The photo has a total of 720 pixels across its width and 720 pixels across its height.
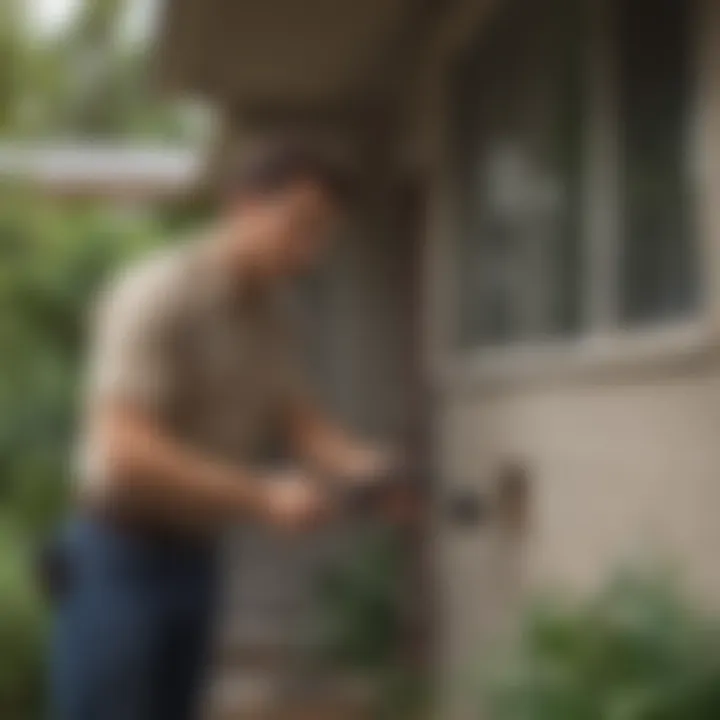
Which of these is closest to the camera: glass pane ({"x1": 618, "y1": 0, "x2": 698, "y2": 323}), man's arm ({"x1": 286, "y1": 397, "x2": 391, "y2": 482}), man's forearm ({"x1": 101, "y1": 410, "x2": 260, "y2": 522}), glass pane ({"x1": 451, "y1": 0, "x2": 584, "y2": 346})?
man's forearm ({"x1": 101, "y1": 410, "x2": 260, "y2": 522})

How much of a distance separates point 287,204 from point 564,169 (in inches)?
45.1

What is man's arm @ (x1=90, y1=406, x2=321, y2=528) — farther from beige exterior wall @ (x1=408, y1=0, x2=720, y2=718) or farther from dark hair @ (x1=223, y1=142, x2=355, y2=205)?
beige exterior wall @ (x1=408, y1=0, x2=720, y2=718)

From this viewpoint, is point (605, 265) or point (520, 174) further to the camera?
point (520, 174)

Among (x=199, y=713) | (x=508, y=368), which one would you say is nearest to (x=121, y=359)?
(x=199, y=713)

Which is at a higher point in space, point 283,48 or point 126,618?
point 283,48

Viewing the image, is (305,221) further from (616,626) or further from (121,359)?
(616,626)

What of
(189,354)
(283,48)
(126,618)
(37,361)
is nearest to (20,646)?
(37,361)

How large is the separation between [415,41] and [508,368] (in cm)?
147

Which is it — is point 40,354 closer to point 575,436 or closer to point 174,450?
point 575,436

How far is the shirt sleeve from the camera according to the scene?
10.0 feet

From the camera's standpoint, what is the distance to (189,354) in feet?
10.3

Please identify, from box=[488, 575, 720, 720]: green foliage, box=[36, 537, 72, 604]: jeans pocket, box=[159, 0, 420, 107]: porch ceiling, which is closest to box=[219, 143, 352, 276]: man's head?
box=[36, 537, 72, 604]: jeans pocket

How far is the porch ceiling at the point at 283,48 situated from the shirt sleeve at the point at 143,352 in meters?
2.11

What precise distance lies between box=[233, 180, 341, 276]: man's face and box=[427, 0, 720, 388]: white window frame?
2.20ft
